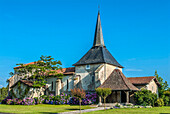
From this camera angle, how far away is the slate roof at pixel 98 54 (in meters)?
37.8

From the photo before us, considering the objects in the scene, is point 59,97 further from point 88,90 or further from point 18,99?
point 18,99

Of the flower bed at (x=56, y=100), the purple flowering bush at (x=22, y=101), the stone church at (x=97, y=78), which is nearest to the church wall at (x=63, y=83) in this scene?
the stone church at (x=97, y=78)

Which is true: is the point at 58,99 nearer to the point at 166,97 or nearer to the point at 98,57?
the point at 98,57

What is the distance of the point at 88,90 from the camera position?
3694 centimetres

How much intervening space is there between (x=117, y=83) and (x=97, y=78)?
3.80m

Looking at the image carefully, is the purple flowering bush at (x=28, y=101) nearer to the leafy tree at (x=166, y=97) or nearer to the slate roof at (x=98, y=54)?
the slate roof at (x=98, y=54)

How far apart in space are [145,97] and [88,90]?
10.4 meters

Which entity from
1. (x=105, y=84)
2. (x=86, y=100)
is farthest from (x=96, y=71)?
(x=86, y=100)

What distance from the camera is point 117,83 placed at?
1315 inches

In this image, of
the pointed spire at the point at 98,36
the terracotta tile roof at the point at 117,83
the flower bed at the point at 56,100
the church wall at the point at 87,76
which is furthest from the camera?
the pointed spire at the point at 98,36

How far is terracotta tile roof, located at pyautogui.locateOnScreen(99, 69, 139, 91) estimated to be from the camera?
1266 inches

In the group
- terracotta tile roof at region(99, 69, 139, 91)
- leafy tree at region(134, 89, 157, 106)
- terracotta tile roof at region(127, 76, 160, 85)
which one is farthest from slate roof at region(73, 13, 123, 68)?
leafy tree at region(134, 89, 157, 106)

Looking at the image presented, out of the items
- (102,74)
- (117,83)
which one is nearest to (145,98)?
(117,83)

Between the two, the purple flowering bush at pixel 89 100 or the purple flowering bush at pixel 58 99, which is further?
the purple flowering bush at pixel 58 99
